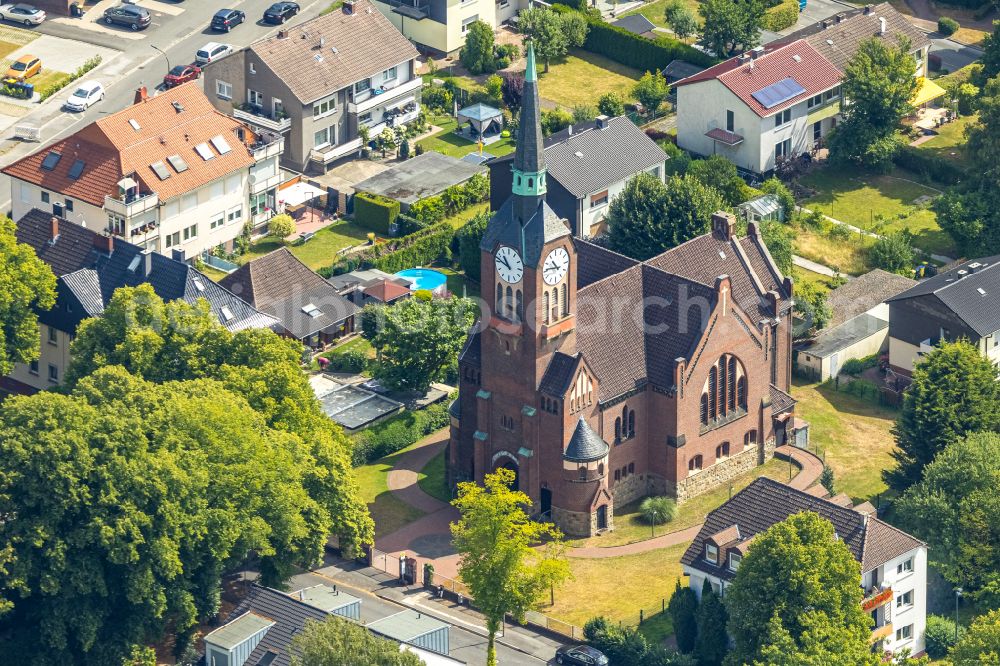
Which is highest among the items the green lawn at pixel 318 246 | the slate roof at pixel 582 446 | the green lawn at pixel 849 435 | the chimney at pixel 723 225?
the chimney at pixel 723 225

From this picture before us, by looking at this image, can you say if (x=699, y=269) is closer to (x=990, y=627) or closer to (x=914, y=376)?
(x=914, y=376)

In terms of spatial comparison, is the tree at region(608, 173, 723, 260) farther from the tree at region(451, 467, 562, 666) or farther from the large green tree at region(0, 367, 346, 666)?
the large green tree at region(0, 367, 346, 666)

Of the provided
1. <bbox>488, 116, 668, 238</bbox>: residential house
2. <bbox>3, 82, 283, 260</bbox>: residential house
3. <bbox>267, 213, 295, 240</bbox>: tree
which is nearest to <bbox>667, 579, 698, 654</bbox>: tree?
<bbox>488, 116, 668, 238</bbox>: residential house

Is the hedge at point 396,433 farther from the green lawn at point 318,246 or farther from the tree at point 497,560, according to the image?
the green lawn at point 318,246

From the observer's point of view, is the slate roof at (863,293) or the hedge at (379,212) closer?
the slate roof at (863,293)

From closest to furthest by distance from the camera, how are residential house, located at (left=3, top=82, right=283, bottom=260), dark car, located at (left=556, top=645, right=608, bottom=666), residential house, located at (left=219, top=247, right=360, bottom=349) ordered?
dark car, located at (left=556, top=645, right=608, bottom=666)
residential house, located at (left=219, top=247, right=360, bottom=349)
residential house, located at (left=3, top=82, right=283, bottom=260)

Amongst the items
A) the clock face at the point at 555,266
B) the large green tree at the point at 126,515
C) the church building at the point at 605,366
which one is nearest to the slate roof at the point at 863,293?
the church building at the point at 605,366

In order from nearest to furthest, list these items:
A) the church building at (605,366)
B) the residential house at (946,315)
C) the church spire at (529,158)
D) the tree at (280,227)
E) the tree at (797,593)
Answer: the tree at (797,593), the church spire at (529,158), the church building at (605,366), the residential house at (946,315), the tree at (280,227)
